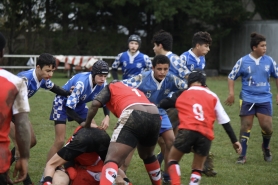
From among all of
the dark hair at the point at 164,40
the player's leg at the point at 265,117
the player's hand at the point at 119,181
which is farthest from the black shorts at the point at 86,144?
the player's leg at the point at 265,117

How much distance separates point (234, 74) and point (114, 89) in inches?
120

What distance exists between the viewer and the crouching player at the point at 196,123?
5164mm

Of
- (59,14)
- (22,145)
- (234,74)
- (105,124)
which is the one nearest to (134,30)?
(59,14)

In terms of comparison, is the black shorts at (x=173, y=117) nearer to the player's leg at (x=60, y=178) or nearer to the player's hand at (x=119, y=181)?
the player's hand at (x=119, y=181)

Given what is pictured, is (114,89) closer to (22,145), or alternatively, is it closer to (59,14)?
(22,145)

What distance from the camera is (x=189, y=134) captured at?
5.18 meters

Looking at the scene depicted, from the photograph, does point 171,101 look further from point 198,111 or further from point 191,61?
point 191,61

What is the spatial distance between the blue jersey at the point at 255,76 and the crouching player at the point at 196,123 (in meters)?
2.62

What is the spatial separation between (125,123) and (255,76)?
340cm

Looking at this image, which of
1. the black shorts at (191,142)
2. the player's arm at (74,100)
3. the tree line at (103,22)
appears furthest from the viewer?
the tree line at (103,22)

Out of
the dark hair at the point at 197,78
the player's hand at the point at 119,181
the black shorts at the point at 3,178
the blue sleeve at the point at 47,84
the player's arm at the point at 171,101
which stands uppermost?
the dark hair at the point at 197,78

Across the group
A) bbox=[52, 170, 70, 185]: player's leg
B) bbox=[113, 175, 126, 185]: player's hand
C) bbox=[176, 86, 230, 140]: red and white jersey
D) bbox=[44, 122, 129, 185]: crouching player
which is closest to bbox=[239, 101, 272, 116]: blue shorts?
bbox=[176, 86, 230, 140]: red and white jersey

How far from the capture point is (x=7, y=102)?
369 centimetres

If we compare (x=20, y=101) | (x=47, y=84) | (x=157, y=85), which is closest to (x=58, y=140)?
(x=47, y=84)
